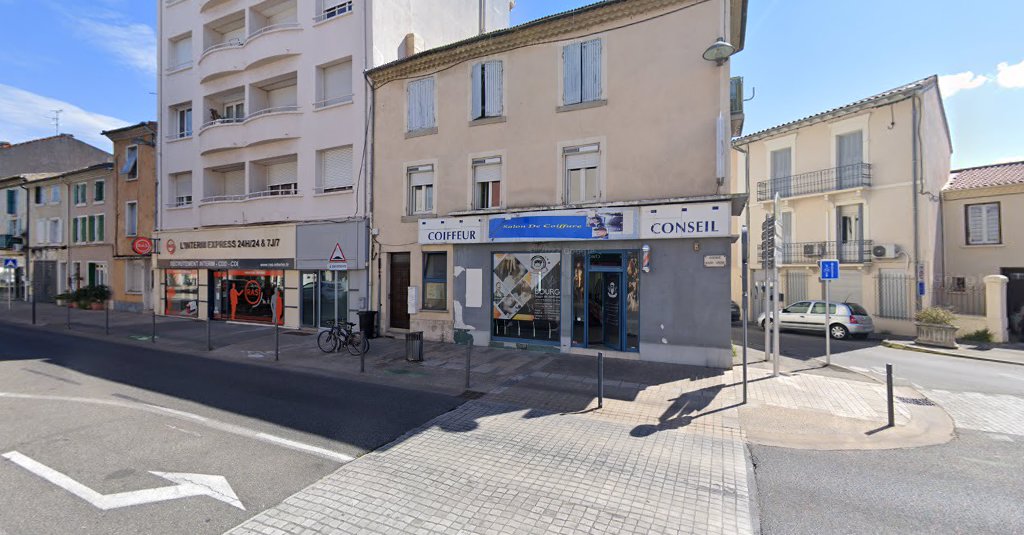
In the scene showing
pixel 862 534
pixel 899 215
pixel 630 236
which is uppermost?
pixel 899 215

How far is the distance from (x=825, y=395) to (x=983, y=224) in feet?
59.8

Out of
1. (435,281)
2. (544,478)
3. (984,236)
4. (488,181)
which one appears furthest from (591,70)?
(984,236)

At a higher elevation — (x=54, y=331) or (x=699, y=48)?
(x=699, y=48)

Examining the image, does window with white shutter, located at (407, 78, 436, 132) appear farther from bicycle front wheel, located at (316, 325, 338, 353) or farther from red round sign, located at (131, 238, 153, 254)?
red round sign, located at (131, 238, 153, 254)

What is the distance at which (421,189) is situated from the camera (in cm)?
1370

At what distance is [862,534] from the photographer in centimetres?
373

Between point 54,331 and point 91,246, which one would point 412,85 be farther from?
point 91,246

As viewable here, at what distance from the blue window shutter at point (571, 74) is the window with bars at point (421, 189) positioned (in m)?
4.63

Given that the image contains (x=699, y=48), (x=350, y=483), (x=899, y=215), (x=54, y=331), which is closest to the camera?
(x=350, y=483)

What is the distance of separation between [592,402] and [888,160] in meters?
18.8

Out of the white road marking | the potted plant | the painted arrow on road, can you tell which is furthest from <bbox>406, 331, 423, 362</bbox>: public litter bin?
the potted plant

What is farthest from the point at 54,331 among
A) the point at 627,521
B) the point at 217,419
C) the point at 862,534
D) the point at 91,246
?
the point at 862,534

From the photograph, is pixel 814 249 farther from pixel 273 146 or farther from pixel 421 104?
pixel 273 146

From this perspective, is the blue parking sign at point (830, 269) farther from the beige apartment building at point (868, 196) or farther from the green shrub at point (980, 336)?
the green shrub at point (980, 336)
